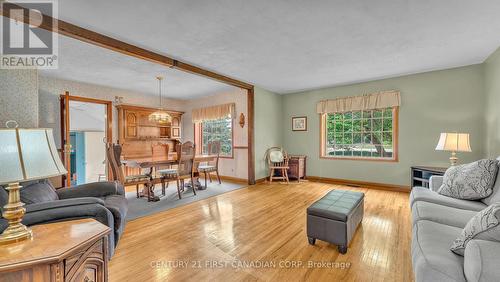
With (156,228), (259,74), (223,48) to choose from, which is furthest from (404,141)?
(156,228)

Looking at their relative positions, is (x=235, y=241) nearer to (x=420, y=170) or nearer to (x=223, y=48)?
(x=223, y=48)

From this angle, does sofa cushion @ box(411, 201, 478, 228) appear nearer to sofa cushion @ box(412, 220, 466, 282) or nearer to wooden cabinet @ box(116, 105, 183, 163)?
sofa cushion @ box(412, 220, 466, 282)

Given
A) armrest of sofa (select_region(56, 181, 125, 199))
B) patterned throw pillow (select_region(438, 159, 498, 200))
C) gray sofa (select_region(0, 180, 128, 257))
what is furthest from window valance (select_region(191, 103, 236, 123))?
patterned throw pillow (select_region(438, 159, 498, 200))

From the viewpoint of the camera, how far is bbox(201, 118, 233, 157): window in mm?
6027

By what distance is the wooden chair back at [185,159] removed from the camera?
4.12 m

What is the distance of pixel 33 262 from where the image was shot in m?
0.89

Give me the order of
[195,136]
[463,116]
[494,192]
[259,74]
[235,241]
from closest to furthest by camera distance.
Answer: [494,192] → [235,241] → [463,116] → [259,74] → [195,136]

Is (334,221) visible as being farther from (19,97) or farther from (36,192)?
(19,97)

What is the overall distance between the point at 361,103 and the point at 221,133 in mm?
3748

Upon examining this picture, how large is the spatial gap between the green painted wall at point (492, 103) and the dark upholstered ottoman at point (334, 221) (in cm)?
270

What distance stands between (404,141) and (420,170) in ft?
2.45

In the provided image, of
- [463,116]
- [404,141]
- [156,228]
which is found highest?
[463,116]

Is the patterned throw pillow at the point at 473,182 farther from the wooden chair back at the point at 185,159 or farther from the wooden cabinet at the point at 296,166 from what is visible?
the wooden chair back at the point at 185,159

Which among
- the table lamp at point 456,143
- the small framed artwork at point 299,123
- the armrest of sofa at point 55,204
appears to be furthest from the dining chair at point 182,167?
the table lamp at point 456,143
